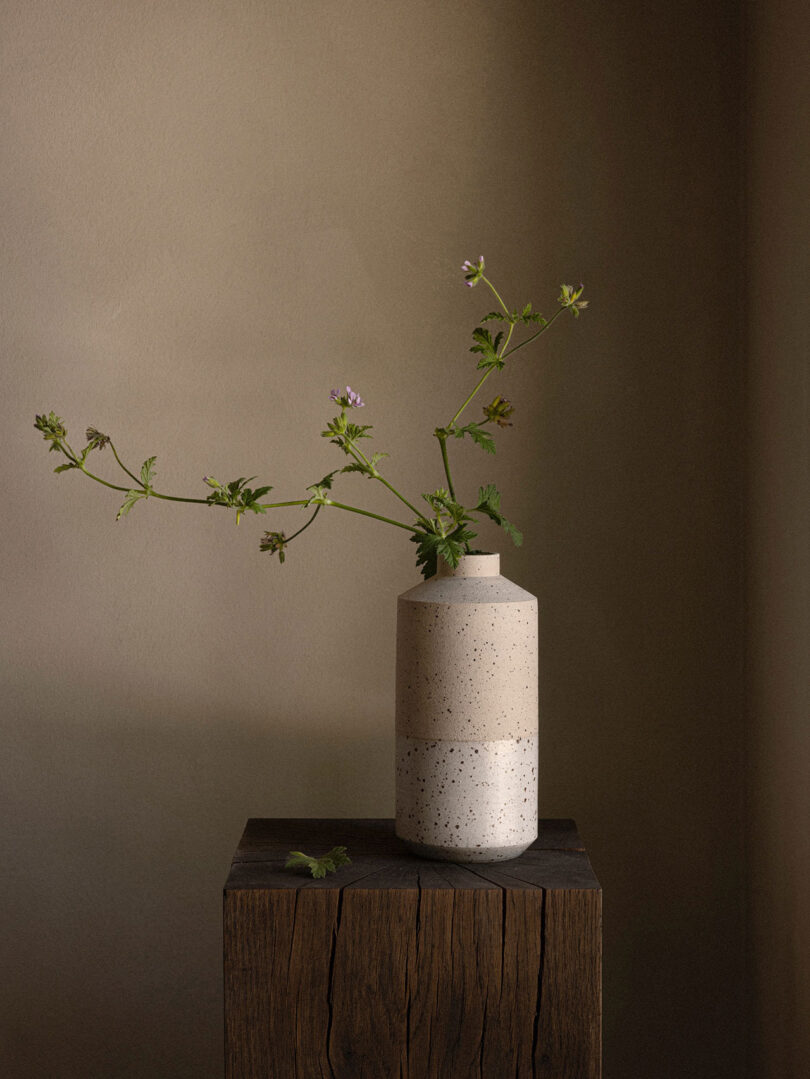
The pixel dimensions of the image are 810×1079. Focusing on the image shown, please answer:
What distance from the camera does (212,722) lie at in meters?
1.69

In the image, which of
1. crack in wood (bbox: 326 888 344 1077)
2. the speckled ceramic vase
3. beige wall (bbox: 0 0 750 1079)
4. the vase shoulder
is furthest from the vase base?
beige wall (bbox: 0 0 750 1079)

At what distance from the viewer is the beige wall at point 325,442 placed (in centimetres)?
164

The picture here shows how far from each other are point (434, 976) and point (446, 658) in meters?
0.34

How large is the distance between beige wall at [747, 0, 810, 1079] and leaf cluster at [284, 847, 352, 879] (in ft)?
1.85

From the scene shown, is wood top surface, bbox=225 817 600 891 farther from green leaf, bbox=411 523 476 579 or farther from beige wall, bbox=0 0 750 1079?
green leaf, bbox=411 523 476 579

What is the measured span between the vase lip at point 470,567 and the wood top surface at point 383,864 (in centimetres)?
34

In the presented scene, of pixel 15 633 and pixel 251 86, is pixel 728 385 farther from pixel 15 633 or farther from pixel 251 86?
pixel 15 633

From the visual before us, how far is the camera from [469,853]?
4.18 feet

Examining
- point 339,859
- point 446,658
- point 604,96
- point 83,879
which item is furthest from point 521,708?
point 604,96

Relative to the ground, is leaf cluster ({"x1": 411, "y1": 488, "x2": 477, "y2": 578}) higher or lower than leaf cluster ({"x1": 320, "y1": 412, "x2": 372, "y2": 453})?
lower

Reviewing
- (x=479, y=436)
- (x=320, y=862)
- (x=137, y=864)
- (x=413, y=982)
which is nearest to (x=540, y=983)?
(x=413, y=982)

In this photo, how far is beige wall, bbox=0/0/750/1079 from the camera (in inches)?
64.7

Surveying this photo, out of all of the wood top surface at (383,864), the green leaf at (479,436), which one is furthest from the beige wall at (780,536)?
the green leaf at (479,436)

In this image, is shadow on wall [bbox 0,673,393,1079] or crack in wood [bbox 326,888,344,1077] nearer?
crack in wood [bbox 326,888,344,1077]
